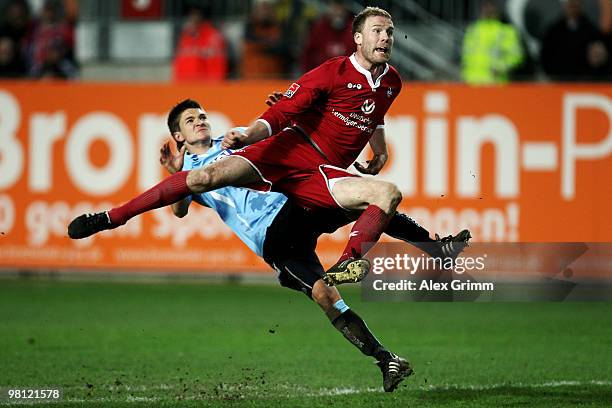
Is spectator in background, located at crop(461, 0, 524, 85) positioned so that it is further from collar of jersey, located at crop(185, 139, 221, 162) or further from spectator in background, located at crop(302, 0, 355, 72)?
collar of jersey, located at crop(185, 139, 221, 162)

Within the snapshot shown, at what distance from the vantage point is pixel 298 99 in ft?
29.0

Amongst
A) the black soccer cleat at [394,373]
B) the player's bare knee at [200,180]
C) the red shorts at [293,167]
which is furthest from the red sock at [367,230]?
the player's bare knee at [200,180]

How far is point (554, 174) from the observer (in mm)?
16125

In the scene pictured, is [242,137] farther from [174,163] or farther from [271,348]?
[271,348]

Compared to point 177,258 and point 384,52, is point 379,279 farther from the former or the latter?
point 177,258

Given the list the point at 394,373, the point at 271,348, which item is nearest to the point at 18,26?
the point at 271,348

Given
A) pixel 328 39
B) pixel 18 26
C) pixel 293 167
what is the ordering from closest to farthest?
pixel 293 167 < pixel 328 39 < pixel 18 26

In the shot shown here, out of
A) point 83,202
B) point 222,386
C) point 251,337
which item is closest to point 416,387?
point 222,386

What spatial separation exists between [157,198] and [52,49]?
989 cm

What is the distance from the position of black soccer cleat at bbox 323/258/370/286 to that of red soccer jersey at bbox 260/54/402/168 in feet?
3.77

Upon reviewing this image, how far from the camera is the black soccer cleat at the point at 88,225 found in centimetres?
887

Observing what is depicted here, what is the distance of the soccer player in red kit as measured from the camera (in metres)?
8.80

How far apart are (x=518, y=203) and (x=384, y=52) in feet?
24.7

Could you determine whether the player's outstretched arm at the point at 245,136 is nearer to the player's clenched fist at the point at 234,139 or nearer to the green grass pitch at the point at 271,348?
the player's clenched fist at the point at 234,139
